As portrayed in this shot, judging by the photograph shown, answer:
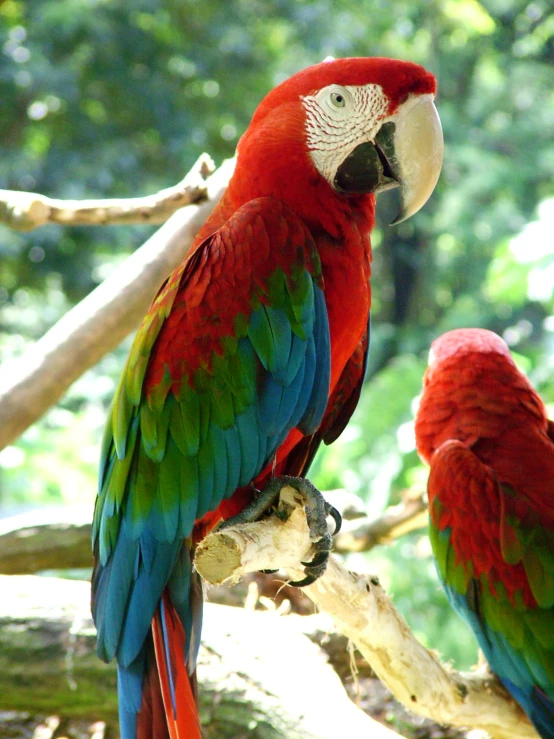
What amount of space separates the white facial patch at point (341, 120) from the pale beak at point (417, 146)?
1.2 inches

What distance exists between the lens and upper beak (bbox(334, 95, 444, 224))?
1.17m

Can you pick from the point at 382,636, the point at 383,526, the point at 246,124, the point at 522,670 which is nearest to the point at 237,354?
the point at 382,636

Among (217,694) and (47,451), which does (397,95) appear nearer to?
Result: (217,694)

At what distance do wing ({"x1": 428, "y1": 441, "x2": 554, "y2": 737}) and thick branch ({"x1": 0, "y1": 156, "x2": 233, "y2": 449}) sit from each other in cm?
70

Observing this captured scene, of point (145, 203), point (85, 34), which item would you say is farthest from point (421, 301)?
point (145, 203)

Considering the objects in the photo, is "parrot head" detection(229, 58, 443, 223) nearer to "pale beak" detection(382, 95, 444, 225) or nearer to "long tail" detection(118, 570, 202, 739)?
"pale beak" detection(382, 95, 444, 225)

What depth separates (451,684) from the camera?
4.75ft

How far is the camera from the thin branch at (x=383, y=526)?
1926mm

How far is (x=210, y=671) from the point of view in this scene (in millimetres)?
1486

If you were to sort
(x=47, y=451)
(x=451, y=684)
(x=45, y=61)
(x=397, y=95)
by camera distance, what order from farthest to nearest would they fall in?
1. (x=45, y=61)
2. (x=47, y=451)
3. (x=451, y=684)
4. (x=397, y=95)

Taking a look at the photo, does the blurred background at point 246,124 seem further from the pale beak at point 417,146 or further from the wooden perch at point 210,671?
the pale beak at point 417,146

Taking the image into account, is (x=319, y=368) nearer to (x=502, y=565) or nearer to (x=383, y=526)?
(x=502, y=565)

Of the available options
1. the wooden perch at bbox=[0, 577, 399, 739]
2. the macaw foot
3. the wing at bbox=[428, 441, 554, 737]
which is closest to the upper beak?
the macaw foot

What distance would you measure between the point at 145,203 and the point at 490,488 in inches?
35.6
